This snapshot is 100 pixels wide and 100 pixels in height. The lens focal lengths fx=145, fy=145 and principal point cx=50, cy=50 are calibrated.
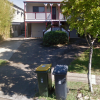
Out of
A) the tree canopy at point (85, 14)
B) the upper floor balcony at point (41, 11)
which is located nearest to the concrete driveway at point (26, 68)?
the tree canopy at point (85, 14)

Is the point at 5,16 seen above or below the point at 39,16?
below

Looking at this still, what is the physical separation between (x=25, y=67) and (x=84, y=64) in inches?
143

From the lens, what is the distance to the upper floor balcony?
1917 centimetres

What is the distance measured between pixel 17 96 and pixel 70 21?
3.57 metres

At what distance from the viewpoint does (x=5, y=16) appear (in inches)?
575

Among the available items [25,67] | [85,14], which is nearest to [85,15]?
[85,14]

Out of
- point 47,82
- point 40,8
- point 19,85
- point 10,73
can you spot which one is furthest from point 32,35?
point 47,82

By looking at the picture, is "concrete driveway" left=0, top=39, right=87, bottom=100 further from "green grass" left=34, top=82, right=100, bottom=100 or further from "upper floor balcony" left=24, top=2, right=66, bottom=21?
"upper floor balcony" left=24, top=2, right=66, bottom=21

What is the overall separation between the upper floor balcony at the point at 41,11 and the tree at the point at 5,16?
97.6 inches

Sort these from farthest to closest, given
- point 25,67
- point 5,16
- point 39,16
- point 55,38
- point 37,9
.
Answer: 1. point 37,9
2. point 39,16
3. point 5,16
4. point 55,38
5. point 25,67

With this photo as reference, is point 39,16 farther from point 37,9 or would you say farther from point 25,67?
point 25,67

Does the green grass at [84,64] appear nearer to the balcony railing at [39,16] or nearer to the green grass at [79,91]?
the green grass at [79,91]

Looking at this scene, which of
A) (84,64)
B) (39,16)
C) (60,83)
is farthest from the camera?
(39,16)

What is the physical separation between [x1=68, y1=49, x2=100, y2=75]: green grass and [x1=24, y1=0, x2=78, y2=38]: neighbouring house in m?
9.74
